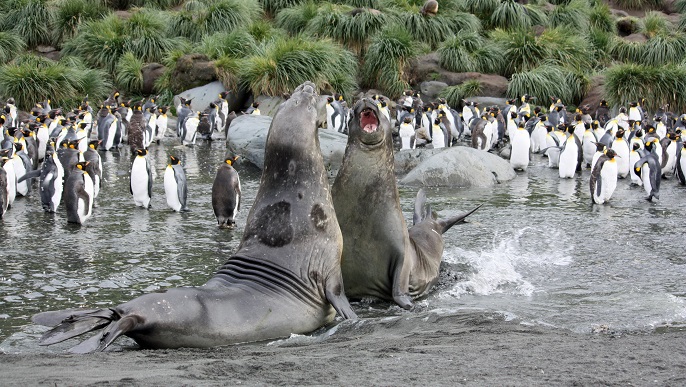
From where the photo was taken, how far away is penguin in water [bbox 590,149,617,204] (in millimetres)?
12141

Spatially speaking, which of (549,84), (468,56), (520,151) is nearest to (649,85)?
(549,84)

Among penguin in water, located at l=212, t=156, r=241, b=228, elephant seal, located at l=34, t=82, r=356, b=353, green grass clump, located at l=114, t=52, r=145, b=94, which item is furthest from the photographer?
green grass clump, located at l=114, t=52, r=145, b=94

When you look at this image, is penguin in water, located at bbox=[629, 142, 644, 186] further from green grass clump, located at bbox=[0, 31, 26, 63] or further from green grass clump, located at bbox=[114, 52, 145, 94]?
green grass clump, located at bbox=[0, 31, 26, 63]

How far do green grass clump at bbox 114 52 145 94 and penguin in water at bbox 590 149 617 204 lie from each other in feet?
46.9

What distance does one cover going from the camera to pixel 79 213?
404 inches

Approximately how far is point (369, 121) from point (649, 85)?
1613 centimetres

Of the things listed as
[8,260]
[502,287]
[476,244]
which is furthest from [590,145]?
[8,260]

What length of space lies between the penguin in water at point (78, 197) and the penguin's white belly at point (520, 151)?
25.5 ft

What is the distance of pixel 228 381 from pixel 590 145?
13.3 metres

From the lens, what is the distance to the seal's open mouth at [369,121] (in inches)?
265

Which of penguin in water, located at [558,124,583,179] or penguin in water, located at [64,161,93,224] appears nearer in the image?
penguin in water, located at [64,161,93,224]

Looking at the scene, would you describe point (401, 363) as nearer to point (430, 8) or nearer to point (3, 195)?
point (3, 195)

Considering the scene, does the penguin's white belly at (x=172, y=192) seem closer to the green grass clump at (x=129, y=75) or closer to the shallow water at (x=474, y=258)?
the shallow water at (x=474, y=258)

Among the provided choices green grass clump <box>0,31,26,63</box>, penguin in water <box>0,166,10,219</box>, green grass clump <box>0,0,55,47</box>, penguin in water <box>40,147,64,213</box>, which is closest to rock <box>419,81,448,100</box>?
green grass clump <box>0,31,26,63</box>
